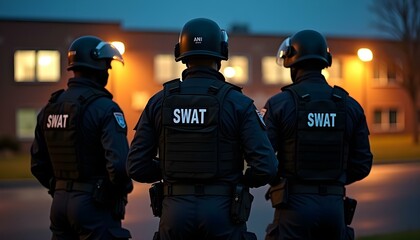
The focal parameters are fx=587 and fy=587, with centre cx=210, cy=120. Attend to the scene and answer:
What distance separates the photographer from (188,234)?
10.6 feet

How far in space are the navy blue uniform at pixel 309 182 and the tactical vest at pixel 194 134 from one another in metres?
0.94

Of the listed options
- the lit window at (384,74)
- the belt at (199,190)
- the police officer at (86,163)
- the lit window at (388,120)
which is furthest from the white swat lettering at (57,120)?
the lit window at (384,74)

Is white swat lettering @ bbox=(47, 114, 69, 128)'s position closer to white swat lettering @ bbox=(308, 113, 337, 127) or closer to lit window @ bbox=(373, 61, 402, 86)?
white swat lettering @ bbox=(308, 113, 337, 127)

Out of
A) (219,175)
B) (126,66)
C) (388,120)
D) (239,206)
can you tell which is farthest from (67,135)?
(388,120)

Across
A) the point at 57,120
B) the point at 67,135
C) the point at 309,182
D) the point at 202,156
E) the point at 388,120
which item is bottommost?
the point at 309,182

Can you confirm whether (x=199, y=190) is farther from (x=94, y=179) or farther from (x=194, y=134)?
(x=94, y=179)

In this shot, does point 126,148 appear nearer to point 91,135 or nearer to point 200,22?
point 91,135

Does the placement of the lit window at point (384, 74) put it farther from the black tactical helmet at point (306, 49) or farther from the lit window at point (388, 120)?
the black tactical helmet at point (306, 49)

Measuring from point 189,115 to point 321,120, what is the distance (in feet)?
4.14

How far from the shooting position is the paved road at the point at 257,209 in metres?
8.64

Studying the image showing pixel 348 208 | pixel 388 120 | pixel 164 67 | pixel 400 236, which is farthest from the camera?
pixel 388 120

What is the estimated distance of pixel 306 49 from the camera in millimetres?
4418

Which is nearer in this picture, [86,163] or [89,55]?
[86,163]

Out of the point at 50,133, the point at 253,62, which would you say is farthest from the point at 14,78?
the point at 50,133
